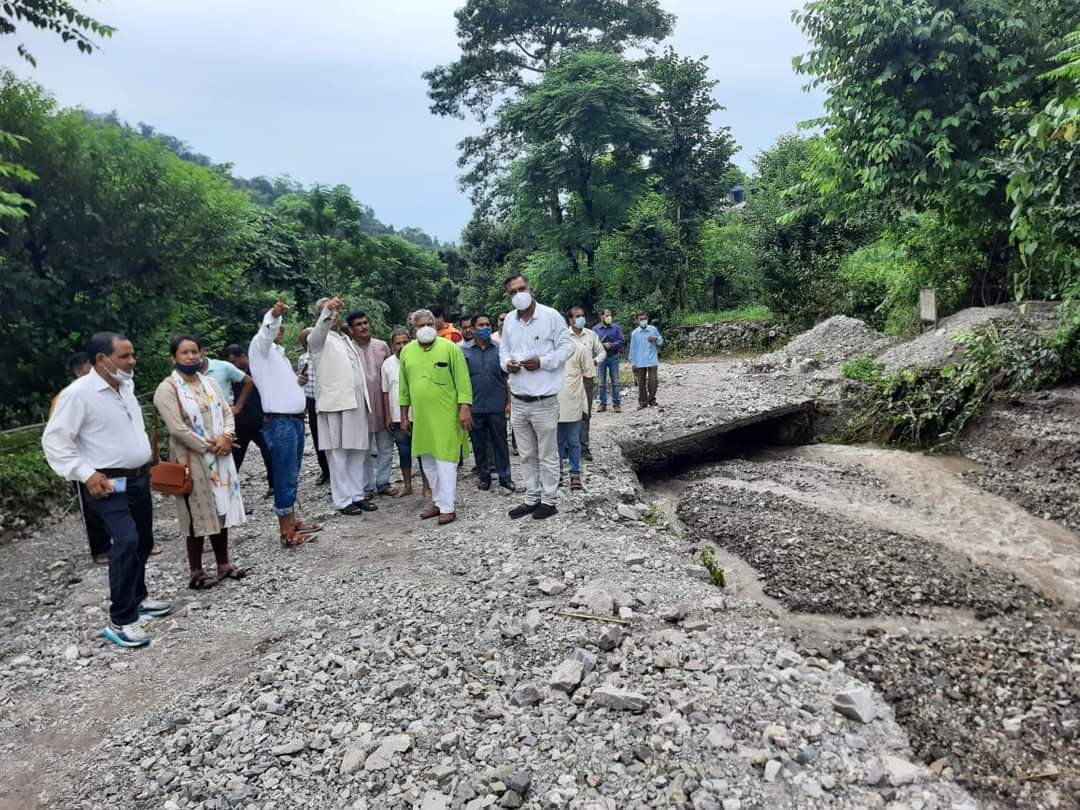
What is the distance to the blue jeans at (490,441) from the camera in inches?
273

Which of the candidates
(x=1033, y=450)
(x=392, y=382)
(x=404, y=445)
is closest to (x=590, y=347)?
(x=404, y=445)

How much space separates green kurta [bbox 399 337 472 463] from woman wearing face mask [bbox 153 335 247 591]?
5.23 ft

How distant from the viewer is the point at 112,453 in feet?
13.3

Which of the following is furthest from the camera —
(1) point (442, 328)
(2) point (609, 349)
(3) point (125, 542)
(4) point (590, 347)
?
(2) point (609, 349)

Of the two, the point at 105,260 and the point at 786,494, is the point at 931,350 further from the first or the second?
the point at 105,260

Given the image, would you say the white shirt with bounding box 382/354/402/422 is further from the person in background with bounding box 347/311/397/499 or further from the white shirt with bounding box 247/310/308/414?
the white shirt with bounding box 247/310/308/414

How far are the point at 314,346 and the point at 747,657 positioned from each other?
4.28m

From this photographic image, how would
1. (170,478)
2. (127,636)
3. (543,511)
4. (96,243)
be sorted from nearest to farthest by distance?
1. (127,636)
2. (170,478)
3. (543,511)
4. (96,243)

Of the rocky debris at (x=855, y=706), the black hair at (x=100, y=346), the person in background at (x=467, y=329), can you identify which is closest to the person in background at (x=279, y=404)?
the black hair at (x=100, y=346)

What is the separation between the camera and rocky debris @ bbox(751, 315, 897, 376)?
13.7m

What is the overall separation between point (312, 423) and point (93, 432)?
388cm

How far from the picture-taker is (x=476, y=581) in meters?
4.72

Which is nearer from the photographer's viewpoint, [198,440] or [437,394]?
[198,440]

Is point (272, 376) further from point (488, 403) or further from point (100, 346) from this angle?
point (488, 403)
